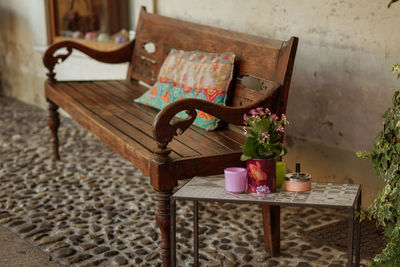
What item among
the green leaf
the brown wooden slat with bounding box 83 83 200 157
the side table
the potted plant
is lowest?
the side table

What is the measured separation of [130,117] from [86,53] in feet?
3.81

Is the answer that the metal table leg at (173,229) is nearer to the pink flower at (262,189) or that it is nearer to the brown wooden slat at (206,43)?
the pink flower at (262,189)

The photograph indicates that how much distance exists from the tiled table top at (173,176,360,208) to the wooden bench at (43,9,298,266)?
0.89 ft

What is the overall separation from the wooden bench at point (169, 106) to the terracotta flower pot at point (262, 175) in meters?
0.43

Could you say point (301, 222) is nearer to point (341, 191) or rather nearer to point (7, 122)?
point (341, 191)

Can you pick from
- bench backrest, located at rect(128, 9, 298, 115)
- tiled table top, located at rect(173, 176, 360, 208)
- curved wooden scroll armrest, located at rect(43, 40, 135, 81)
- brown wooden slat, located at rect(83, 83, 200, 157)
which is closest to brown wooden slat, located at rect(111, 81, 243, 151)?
brown wooden slat, located at rect(83, 83, 200, 157)

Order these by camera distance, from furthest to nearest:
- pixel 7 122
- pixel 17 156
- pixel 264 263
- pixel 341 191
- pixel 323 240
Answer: pixel 7 122
pixel 17 156
pixel 323 240
pixel 264 263
pixel 341 191

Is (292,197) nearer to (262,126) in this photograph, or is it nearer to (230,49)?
(262,126)

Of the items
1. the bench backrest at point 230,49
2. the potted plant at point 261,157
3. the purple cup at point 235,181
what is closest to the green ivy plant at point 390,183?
the potted plant at point 261,157

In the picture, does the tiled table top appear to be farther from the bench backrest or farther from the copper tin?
the bench backrest

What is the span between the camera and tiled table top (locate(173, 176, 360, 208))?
7.48ft

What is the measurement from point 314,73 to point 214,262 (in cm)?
148

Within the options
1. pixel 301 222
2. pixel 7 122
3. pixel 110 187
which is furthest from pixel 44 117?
pixel 301 222

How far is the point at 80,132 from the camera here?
5.74m
